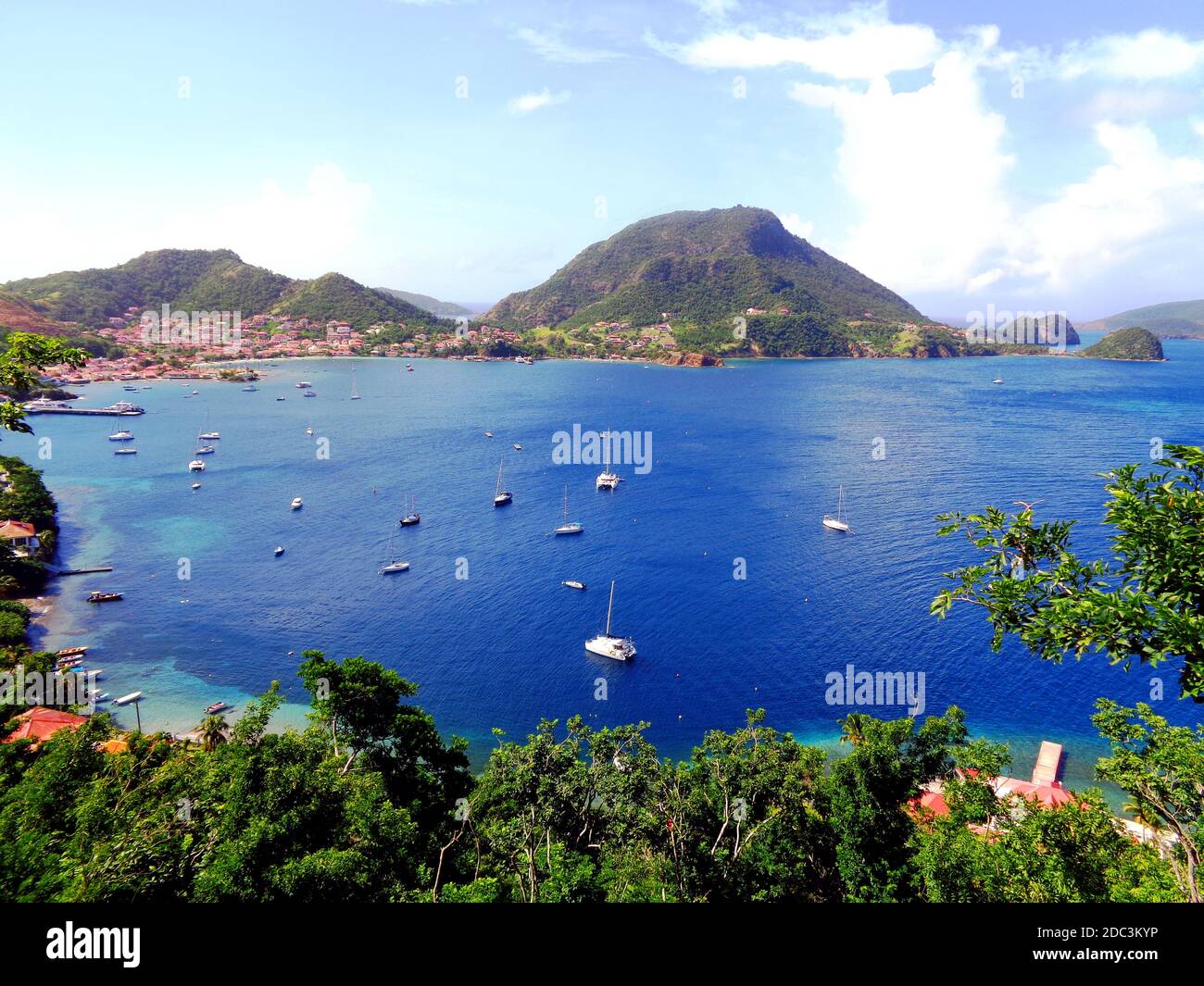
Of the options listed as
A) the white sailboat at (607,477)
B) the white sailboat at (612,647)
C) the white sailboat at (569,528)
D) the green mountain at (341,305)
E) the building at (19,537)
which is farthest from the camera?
the green mountain at (341,305)

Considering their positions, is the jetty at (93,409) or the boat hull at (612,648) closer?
the boat hull at (612,648)

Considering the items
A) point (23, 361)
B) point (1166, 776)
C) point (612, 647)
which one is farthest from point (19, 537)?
point (1166, 776)

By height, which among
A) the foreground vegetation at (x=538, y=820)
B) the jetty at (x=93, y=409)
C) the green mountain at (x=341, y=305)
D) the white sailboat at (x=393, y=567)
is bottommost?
the white sailboat at (x=393, y=567)

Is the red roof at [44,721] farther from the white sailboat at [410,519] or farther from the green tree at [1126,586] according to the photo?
the white sailboat at [410,519]

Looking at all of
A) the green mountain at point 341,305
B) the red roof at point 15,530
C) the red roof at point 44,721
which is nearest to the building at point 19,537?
the red roof at point 15,530

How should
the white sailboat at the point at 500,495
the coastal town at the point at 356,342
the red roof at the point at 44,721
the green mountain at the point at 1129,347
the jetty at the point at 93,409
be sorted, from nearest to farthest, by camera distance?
the red roof at the point at 44,721 < the white sailboat at the point at 500,495 < the jetty at the point at 93,409 < the coastal town at the point at 356,342 < the green mountain at the point at 1129,347
